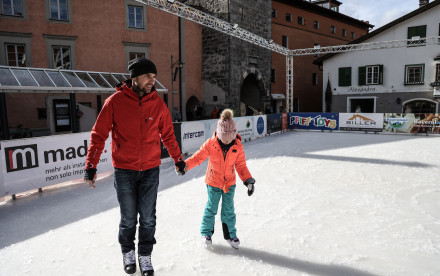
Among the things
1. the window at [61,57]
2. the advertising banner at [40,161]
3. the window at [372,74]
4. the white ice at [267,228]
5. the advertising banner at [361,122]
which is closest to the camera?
the white ice at [267,228]

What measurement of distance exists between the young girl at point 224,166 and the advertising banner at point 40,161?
14.3 ft

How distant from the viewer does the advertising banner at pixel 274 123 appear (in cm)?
1627

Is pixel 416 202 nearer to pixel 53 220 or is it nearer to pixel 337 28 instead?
pixel 53 220

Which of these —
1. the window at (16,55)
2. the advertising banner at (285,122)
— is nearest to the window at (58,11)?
the window at (16,55)

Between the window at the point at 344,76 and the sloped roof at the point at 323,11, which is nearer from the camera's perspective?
the window at the point at 344,76

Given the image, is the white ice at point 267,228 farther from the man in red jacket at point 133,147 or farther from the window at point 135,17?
the window at point 135,17

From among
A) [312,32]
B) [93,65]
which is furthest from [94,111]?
[312,32]

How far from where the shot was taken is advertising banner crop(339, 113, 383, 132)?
53.0ft

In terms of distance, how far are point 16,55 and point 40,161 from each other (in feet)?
34.8

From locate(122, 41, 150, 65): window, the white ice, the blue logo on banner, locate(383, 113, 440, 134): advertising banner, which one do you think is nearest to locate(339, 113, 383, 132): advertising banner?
locate(383, 113, 440, 134): advertising banner

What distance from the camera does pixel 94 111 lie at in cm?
1566

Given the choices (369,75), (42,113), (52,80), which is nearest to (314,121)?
(369,75)

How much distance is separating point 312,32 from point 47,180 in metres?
28.4

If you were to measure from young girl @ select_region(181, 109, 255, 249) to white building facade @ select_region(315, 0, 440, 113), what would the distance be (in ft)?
59.4
